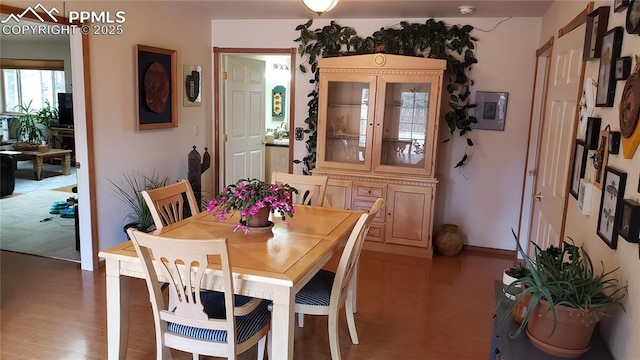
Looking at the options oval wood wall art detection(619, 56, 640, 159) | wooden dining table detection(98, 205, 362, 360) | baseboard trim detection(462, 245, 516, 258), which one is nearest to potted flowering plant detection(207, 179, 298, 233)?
wooden dining table detection(98, 205, 362, 360)

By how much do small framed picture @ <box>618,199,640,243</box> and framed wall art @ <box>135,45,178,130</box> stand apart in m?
3.69

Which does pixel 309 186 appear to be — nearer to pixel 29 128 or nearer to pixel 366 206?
pixel 366 206

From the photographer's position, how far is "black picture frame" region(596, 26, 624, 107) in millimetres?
1807

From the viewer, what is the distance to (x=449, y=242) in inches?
171

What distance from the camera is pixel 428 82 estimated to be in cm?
407

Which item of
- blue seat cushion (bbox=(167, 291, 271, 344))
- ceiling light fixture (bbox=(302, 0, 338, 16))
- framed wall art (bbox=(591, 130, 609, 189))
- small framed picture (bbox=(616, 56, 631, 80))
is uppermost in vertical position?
ceiling light fixture (bbox=(302, 0, 338, 16))

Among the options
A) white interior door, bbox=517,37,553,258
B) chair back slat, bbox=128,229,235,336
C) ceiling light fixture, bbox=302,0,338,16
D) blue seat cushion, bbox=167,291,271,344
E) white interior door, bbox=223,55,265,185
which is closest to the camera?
chair back slat, bbox=128,229,235,336

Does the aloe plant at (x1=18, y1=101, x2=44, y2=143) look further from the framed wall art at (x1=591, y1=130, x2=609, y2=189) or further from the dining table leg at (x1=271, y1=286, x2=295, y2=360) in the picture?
the framed wall art at (x1=591, y1=130, x2=609, y2=189)

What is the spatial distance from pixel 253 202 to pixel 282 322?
2.24ft

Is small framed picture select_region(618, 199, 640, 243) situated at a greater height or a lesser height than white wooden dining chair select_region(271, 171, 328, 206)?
greater

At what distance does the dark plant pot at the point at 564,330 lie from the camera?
4.78 ft

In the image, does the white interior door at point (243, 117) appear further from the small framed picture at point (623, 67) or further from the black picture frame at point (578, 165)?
the small framed picture at point (623, 67)

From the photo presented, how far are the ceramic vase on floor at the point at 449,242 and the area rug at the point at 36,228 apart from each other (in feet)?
10.8

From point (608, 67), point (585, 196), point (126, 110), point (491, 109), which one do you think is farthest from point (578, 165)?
point (126, 110)
